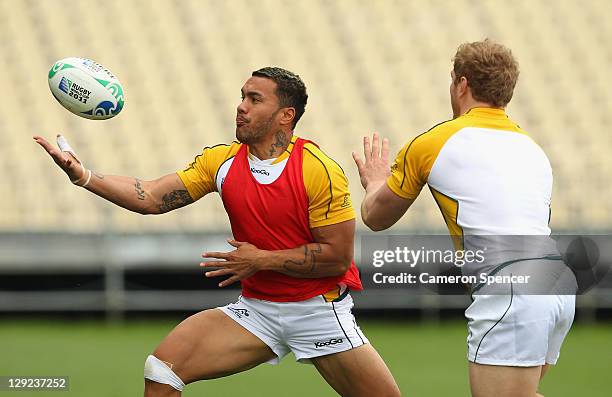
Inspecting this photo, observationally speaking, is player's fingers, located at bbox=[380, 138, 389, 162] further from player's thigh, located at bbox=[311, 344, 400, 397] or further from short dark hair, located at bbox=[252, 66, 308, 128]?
player's thigh, located at bbox=[311, 344, 400, 397]

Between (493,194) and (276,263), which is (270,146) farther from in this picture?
(493,194)

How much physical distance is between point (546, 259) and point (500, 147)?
582mm

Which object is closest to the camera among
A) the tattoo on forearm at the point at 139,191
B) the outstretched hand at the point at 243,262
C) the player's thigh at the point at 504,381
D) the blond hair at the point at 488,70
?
the player's thigh at the point at 504,381

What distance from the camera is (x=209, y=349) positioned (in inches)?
251

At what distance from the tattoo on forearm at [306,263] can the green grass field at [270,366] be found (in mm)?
3695

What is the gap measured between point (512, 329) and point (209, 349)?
6.11 feet

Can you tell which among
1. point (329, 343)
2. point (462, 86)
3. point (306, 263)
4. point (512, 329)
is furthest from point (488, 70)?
point (329, 343)

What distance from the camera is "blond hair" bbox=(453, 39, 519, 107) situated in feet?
17.9

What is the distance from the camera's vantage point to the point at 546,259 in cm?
547

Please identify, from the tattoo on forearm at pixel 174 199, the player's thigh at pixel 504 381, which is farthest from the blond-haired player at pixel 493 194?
the tattoo on forearm at pixel 174 199

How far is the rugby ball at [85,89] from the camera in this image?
697cm

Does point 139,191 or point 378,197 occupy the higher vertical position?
point 139,191

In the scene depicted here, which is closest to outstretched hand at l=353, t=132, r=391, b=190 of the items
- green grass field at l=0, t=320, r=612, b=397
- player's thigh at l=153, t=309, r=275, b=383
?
player's thigh at l=153, t=309, r=275, b=383

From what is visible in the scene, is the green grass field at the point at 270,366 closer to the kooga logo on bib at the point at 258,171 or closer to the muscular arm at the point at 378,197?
the kooga logo on bib at the point at 258,171
